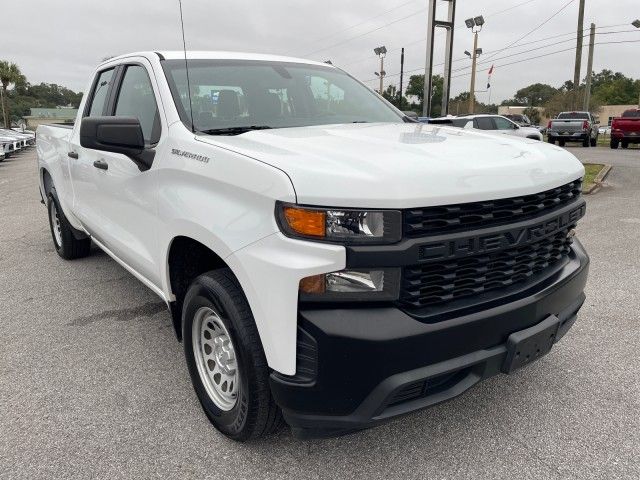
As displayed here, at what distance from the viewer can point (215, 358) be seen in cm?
266

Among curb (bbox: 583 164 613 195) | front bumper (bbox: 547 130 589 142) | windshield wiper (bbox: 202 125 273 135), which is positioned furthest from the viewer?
front bumper (bbox: 547 130 589 142)

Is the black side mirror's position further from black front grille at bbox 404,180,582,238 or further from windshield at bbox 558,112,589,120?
windshield at bbox 558,112,589,120

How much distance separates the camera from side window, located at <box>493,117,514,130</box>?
19.7 metres

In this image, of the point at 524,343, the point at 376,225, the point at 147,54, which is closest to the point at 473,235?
the point at 376,225

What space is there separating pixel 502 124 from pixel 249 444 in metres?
19.7

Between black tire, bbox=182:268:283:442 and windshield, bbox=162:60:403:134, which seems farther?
windshield, bbox=162:60:403:134

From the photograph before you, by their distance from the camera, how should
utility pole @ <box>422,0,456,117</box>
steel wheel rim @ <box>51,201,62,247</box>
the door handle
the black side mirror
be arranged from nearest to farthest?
the black side mirror
the door handle
steel wheel rim @ <box>51,201,62,247</box>
utility pole @ <box>422,0,456,117</box>

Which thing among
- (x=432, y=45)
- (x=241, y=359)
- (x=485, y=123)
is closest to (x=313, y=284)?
(x=241, y=359)

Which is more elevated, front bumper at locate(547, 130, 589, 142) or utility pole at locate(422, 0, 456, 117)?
utility pole at locate(422, 0, 456, 117)

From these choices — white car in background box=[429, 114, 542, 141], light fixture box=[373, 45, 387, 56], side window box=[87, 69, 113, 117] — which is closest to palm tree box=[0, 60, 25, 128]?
light fixture box=[373, 45, 387, 56]

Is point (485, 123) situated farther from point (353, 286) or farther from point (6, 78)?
point (6, 78)

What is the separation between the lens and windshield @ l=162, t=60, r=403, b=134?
3010 millimetres

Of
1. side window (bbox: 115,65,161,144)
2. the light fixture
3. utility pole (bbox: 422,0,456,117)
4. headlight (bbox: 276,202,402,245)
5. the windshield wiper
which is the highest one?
the light fixture

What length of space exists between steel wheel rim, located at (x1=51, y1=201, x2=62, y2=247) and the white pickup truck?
301cm
